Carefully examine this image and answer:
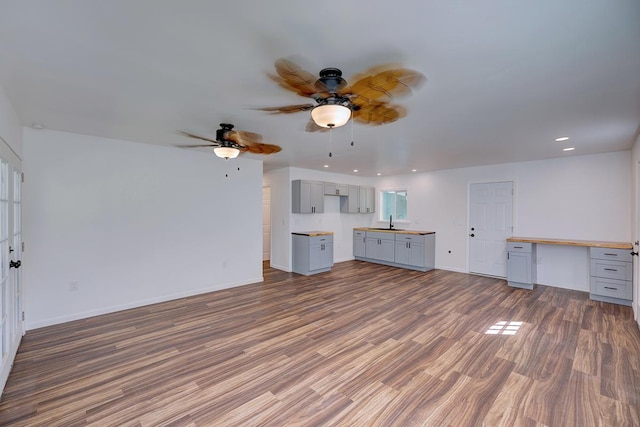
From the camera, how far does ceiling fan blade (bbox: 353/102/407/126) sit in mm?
2393

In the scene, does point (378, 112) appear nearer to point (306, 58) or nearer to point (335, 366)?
point (306, 58)

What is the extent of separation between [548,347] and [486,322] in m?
0.70

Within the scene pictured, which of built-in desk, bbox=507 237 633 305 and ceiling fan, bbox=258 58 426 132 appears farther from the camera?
built-in desk, bbox=507 237 633 305

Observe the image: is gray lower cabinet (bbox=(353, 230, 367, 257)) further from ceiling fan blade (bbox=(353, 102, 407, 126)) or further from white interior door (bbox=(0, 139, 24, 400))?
white interior door (bbox=(0, 139, 24, 400))

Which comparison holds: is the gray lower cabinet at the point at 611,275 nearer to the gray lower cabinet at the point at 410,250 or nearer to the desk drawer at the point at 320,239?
the gray lower cabinet at the point at 410,250

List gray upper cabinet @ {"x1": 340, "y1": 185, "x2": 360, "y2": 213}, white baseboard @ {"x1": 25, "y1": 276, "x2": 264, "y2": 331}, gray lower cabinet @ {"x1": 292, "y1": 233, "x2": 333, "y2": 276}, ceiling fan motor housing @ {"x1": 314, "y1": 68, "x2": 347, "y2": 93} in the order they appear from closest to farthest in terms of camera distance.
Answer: ceiling fan motor housing @ {"x1": 314, "y1": 68, "x2": 347, "y2": 93} < white baseboard @ {"x1": 25, "y1": 276, "x2": 264, "y2": 331} < gray lower cabinet @ {"x1": 292, "y1": 233, "x2": 333, "y2": 276} < gray upper cabinet @ {"x1": 340, "y1": 185, "x2": 360, "y2": 213}

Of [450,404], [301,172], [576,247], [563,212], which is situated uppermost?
[301,172]

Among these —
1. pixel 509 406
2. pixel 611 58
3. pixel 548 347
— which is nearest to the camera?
pixel 611 58

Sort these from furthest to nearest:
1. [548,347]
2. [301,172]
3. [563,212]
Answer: [301,172], [563,212], [548,347]

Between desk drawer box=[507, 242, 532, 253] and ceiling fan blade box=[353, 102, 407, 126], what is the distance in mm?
4020

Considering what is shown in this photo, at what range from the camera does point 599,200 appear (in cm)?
481

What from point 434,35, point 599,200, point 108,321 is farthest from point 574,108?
point 108,321

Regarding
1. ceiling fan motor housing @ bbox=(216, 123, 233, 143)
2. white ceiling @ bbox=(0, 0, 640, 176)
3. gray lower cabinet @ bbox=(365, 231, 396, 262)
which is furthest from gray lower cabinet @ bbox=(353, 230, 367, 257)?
ceiling fan motor housing @ bbox=(216, 123, 233, 143)

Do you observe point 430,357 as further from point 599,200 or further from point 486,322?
point 599,200
